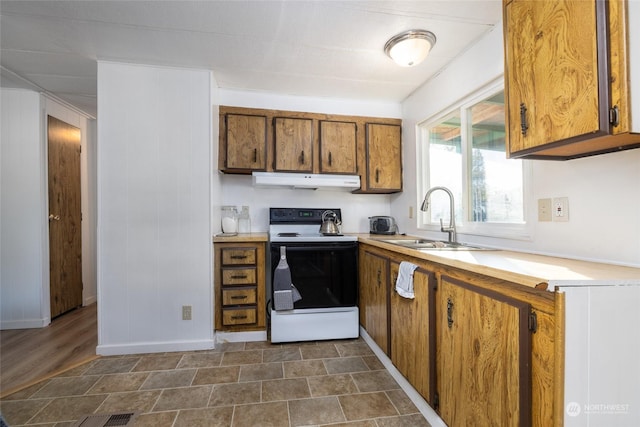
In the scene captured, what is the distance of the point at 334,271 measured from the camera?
2.71 m

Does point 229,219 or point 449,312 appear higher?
point 229,219

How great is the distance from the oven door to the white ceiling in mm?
1535

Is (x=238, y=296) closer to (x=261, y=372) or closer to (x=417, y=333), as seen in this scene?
(x=261, y=372)

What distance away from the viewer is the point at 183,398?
183 centimetres

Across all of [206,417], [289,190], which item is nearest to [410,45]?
[289,190]

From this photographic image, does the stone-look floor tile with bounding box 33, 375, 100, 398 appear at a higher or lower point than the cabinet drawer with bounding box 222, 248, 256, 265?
lower

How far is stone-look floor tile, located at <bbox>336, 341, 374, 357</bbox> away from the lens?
96.3 inches

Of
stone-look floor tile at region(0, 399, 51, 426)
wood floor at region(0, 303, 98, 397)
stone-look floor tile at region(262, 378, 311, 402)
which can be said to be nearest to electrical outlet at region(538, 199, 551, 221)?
stone-look floor tile at region(262, 378, 311, 402)

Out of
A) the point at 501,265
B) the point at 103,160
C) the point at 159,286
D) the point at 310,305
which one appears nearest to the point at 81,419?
the point at 159,286

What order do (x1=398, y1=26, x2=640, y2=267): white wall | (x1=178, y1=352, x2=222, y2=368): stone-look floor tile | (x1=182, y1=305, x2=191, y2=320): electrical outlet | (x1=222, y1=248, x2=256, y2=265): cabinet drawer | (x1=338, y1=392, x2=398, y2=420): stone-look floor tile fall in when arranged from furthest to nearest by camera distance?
(x1=222, y1=248, x2=256, y2=265): cabinet drawer, (x1=182, y1=305, x2=191, y2=320): electrical outlet, (x1=178, y1=352, x2=222, y2=368): stone-look floor tile, (x1=338, y1=392, x2=398, y2=420): stone-look floor tile, (x1=398, y1=26, x2=640, y2=267): white wall

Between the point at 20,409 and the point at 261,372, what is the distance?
138 cm

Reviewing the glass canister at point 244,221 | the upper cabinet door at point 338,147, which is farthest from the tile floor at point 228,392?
the upper cabinet door at point 338,147

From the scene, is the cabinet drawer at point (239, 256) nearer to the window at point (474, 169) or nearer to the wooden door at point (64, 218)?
the window at point (474, 169)

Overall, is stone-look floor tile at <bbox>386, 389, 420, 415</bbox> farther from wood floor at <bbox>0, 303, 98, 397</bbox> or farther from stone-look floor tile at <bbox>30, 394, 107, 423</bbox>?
wood floor at <bbox>0, 303, 98, 397</bbox>
